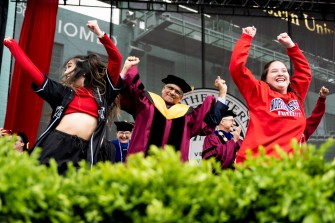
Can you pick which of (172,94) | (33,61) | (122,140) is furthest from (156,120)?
(33,61)

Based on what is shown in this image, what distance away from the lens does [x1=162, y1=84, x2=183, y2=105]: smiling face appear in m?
3.65

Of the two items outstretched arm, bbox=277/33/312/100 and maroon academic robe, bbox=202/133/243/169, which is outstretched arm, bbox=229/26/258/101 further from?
maroon academic robe, bbox=202/133/243/169

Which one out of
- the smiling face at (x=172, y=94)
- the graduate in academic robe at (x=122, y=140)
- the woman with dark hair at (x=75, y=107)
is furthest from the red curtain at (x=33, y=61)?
the woman with dark hair at (x=75, y=107)

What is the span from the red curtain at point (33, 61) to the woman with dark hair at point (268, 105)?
3.64 meters

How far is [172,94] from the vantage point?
367cm

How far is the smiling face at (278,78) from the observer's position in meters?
2.98

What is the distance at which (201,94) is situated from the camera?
7152 mm

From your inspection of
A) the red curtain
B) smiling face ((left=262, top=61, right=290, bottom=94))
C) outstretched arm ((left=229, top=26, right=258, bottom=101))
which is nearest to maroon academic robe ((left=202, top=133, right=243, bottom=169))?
smiling face ((left=262, top=61, right=290, bottom=94))

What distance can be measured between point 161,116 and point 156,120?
0.06 metres

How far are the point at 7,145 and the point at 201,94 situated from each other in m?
5.87

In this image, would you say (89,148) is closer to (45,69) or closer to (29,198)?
(29,198)

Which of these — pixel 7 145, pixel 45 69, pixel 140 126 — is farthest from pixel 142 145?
pixel 45 69

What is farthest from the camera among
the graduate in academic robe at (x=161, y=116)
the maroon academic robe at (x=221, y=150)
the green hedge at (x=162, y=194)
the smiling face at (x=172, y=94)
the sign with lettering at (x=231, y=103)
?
the sign with lettering at (x=231, y=103)

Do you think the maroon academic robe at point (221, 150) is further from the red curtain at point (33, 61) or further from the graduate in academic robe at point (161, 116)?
the red curtain at point (33, 61)
